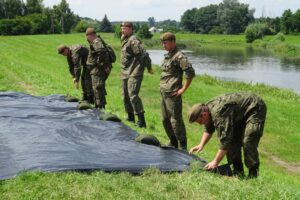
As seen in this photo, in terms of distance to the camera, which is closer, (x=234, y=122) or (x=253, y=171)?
(x=234, y=122)

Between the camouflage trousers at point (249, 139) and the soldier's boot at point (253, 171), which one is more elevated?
the camouflage trousers at point (249, 139)

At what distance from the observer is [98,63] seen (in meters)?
9.47

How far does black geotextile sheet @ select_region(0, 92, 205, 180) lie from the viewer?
5508 mm

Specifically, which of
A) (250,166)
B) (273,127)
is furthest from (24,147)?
(273,127)

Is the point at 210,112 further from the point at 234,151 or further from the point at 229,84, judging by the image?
the point at 229,84

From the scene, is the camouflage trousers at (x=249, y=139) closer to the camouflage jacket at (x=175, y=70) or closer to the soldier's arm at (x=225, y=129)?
the soldier's arm at (x=225, y=129)

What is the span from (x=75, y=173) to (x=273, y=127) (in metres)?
A: 9.32

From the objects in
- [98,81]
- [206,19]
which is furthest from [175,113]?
[206,19]

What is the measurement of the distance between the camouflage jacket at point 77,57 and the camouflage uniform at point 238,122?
532 cm

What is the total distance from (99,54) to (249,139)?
472 cm

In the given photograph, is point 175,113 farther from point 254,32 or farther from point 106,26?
point 106,26

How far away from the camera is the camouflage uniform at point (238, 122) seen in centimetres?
539

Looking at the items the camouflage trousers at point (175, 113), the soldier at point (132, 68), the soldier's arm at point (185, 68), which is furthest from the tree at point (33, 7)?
the soldier's arm at point (185, 68)

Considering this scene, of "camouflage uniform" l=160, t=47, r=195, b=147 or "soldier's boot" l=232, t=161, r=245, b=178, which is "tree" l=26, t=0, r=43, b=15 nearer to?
"camouflage uniform" l=160, t=47, r=195, b=147
